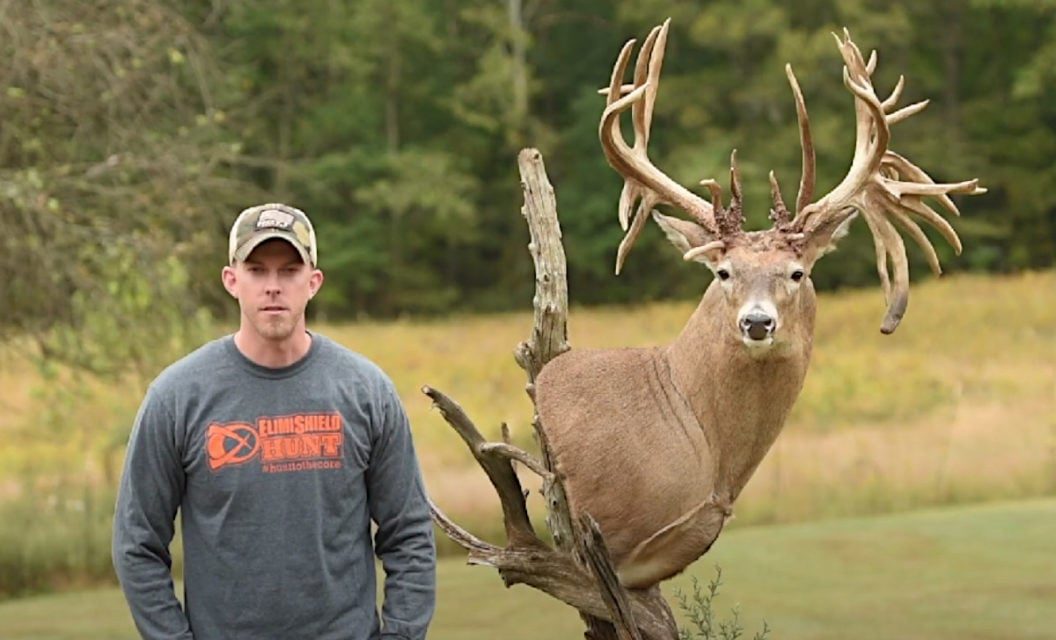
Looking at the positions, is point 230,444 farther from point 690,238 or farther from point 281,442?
point 690,238

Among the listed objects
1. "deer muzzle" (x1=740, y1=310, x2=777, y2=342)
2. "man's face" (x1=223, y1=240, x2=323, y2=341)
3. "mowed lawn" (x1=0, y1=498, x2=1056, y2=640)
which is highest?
"man's face" (x1=223, y1=240, x2=323, y2=341)

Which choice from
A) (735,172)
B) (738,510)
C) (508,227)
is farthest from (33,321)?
(508,227)

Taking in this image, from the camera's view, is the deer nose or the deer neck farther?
the deer neck

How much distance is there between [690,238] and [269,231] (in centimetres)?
133

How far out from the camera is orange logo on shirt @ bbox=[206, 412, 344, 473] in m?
3.19

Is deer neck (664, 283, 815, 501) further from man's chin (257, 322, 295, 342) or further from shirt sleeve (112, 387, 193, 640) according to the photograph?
shirt sleeve (112, 387, 193, 640)

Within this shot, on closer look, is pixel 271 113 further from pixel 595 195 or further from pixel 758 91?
pixel 758 91

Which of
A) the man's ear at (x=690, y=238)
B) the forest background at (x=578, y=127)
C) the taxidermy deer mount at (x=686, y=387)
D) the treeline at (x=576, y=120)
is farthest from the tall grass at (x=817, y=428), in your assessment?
the treeline at (x=576, y=120)

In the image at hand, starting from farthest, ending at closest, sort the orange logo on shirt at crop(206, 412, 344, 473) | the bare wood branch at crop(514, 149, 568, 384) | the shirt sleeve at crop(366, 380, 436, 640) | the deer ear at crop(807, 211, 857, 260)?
the bare wood branch at crop(514, 149, 568, 384) → the deer ear at crop(807, 211, 857, 260) → the shirt sleeve at crop(366, 380, 436, 640) → the orange logo on shirt at crop(206, 412, 344, 473)

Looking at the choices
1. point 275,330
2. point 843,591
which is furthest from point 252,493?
point 843,591

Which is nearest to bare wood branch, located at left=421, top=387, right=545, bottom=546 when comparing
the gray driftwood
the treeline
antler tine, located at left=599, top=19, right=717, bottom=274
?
the gray driftwood

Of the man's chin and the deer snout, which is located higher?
the man's chin

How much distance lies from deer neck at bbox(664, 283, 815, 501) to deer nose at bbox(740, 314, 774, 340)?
76 millimetres

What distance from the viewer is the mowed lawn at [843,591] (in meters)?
8.23
